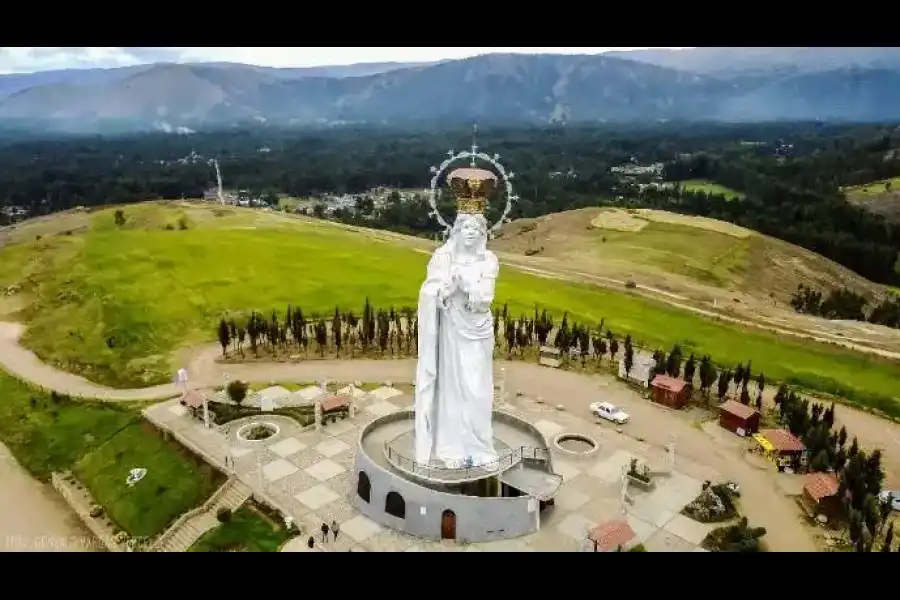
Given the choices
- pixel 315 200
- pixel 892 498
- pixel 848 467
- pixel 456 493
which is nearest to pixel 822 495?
pixel 848 467

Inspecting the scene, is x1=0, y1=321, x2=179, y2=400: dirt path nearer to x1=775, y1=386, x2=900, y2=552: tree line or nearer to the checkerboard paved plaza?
the checkerboard paved plaza

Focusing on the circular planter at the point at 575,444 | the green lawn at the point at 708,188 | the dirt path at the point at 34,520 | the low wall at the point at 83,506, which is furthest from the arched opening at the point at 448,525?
the green lawn at the point at 708,188

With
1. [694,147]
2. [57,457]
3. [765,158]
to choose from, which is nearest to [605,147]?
[694,147]

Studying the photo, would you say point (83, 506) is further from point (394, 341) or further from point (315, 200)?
point (315, 200)

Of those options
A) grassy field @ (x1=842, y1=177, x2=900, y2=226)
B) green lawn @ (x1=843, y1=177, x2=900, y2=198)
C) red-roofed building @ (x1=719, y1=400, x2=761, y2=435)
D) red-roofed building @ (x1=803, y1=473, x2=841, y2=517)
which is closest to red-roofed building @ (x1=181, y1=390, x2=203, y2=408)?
red-roofed building @ (x1=719, y1=400, x2=761, y2=435)

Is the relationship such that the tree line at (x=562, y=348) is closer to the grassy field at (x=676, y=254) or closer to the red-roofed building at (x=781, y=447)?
the red-roofed building at (x=781, y=447)

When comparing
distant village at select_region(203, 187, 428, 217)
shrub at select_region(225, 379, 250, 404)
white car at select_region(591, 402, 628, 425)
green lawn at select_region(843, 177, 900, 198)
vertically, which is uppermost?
green lawn at select_region(843, 177, 900, 198)
